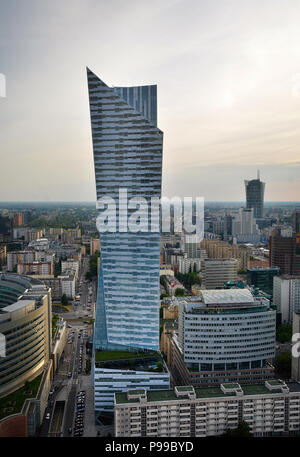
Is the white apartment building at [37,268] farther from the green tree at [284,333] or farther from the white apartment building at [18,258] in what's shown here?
the green tree at [284,333]

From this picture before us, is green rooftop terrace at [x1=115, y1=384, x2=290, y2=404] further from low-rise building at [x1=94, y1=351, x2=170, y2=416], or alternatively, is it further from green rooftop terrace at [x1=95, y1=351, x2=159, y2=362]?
green rooftop terrace at [x1=95, y1=351, x2=159, y2=362]

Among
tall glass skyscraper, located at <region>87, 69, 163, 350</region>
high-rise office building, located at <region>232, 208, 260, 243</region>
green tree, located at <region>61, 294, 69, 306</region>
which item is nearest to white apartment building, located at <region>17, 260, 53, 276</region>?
green tree, located at <region>61, 294, 69, 306</region>

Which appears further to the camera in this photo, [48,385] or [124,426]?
[48,385]

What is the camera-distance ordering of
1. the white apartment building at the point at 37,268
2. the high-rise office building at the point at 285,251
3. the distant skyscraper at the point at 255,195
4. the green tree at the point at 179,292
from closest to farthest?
1. the distant skyscraper at the point at 255,195
2. the green tree at the point at 179,292
3. the high-rise office building at the point at 285,251
4. the white apartment building at the point at 37,268

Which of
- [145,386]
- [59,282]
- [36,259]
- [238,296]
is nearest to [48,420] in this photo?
[145,386]

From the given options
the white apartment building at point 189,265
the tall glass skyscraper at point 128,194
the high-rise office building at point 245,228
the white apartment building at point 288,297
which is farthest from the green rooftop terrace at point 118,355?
the high-rise office building at point 245,228

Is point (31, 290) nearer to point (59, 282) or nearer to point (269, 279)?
point (59, 282)
